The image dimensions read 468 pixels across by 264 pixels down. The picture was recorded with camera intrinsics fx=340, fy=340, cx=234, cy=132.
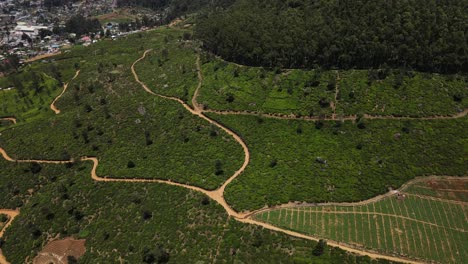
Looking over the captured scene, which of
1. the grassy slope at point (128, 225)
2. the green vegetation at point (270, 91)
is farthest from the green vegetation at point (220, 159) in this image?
the green vegetation at point (270, 91)

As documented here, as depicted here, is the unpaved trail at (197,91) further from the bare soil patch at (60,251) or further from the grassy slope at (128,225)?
the bare soil patch at (60,251)

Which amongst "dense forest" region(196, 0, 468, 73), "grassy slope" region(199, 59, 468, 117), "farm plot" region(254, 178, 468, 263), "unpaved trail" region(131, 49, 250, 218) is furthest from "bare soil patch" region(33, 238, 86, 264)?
"dense forest" region(196, 0, 468, 73)

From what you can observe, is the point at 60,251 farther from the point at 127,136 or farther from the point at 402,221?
the point at 402,221

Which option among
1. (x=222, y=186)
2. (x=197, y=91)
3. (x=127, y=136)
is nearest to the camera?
(x=222, y=186)

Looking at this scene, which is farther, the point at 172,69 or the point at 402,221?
the point at 172,69

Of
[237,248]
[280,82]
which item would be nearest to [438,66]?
[280,82]

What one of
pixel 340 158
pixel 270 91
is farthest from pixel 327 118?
pixel 270 91

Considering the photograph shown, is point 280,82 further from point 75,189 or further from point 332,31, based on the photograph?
point 75,189
